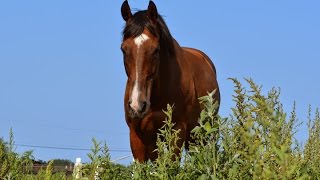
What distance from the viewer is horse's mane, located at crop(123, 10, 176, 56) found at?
776 cm

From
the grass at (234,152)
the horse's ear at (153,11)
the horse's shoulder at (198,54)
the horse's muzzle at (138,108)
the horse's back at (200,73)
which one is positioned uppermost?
the horse's shoulder at (198,54)

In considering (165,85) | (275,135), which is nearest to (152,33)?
(165,85)

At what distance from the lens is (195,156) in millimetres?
2906

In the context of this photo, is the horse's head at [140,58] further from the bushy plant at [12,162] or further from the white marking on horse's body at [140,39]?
the bushy plant at [12,162]

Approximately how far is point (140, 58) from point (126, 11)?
111cm

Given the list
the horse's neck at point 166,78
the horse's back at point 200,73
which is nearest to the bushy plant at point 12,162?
the horse's neck at point 166,78

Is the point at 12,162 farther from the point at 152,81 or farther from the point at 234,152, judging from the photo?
the point at 152,81

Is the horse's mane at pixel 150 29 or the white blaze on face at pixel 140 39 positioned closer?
the white blaze on face at pixel 140 39

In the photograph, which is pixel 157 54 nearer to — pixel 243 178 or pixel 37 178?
pixel 37 178

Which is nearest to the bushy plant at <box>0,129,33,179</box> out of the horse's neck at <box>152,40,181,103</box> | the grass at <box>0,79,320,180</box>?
the grass at <box>0,79,320,180</box>

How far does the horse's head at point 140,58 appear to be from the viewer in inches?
283

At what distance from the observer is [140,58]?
7.50 metres

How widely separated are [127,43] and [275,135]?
5.59 m

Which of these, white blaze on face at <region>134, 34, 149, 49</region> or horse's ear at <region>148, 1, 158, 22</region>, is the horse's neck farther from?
white blaze on face at <region>134, 34, 149, 49</region>
